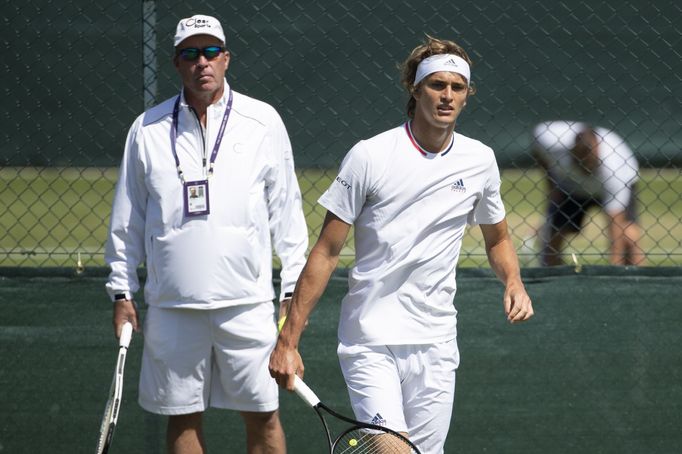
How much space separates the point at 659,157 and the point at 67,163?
284 cm

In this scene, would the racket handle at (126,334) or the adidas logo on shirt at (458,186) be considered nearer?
the adidas logo on shirt at (458,186)

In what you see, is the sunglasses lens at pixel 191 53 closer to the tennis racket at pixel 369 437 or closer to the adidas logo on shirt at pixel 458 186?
the adidas logo on shirt at pixel 458 186

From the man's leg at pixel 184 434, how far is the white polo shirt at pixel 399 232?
969 mm

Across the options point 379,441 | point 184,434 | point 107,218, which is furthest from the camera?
point 107,218

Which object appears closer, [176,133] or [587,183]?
[176,133]

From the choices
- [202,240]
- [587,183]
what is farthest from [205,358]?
[587,183]

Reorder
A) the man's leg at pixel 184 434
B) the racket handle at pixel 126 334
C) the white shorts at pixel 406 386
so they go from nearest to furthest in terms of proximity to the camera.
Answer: the white shorts at pixel 406 386 < the racket handle at pixel 126 334 < the man's leg at pixel 184 434

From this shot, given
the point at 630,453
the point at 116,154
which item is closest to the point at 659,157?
the point at 630,453

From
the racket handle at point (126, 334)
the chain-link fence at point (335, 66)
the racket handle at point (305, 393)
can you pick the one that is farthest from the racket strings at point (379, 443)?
the chain-link fence at point (335, 66)

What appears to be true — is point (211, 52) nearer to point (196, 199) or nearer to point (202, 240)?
point (196, 199)

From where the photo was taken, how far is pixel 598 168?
579cm

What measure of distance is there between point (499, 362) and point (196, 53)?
6.58 feet

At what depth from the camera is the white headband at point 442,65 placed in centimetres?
404

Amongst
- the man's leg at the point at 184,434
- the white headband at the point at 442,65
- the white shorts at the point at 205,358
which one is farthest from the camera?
the man's leg at the point at 184,434
